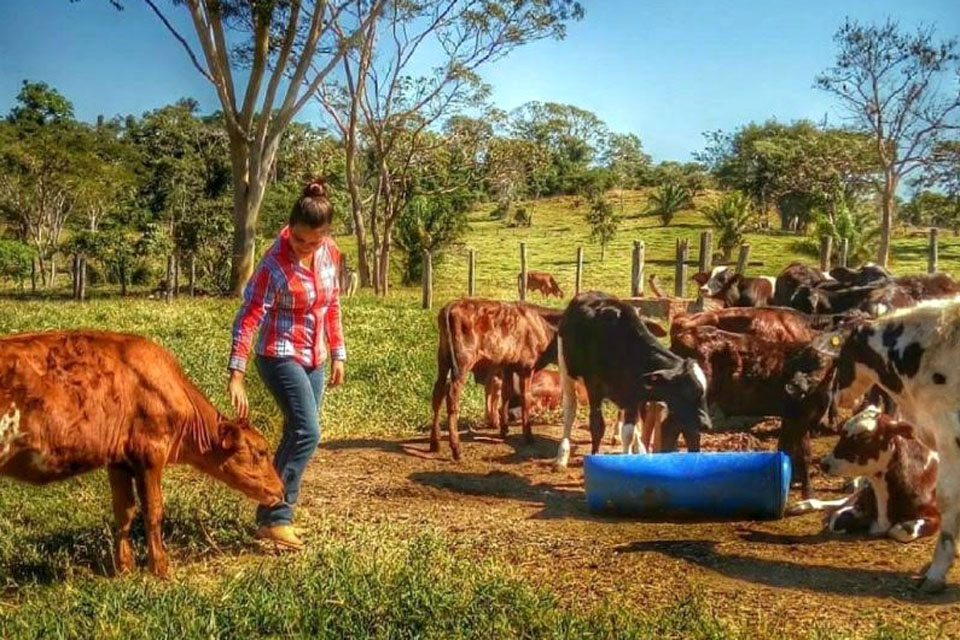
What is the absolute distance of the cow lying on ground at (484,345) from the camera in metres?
11.1

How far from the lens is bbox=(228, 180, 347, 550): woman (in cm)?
665

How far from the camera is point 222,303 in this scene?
76.5 feet

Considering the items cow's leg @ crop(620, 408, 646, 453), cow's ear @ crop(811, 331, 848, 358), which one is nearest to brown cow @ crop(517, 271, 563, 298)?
cow's leg @ crop(620, 408, 646, 453)

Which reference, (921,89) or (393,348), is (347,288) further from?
(921,89)

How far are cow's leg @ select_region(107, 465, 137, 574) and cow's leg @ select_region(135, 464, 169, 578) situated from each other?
136 mm

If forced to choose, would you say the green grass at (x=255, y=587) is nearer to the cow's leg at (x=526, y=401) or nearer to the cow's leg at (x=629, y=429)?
the cow's leg at (x=526, y=401)

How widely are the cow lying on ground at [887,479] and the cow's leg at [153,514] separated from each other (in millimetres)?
4440

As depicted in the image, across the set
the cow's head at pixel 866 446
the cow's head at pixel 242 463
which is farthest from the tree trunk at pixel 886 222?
the cow's head at pixel 242 463

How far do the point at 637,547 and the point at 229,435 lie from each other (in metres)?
2.65

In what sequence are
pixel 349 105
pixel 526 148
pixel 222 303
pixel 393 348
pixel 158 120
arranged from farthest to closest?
pixel 158 120 < pixel 526 148 < pixel 349 105 < pixel 222 303 < pixel 393 348

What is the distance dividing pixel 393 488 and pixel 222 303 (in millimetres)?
15502

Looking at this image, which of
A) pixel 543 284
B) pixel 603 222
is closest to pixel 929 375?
pixel 543 284

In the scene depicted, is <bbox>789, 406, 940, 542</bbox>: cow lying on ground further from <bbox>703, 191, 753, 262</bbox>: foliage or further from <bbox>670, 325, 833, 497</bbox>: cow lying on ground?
<bbox>703, 191, 753, 262</bbox>: foliage

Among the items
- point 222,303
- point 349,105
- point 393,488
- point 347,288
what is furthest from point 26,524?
point 349,105
